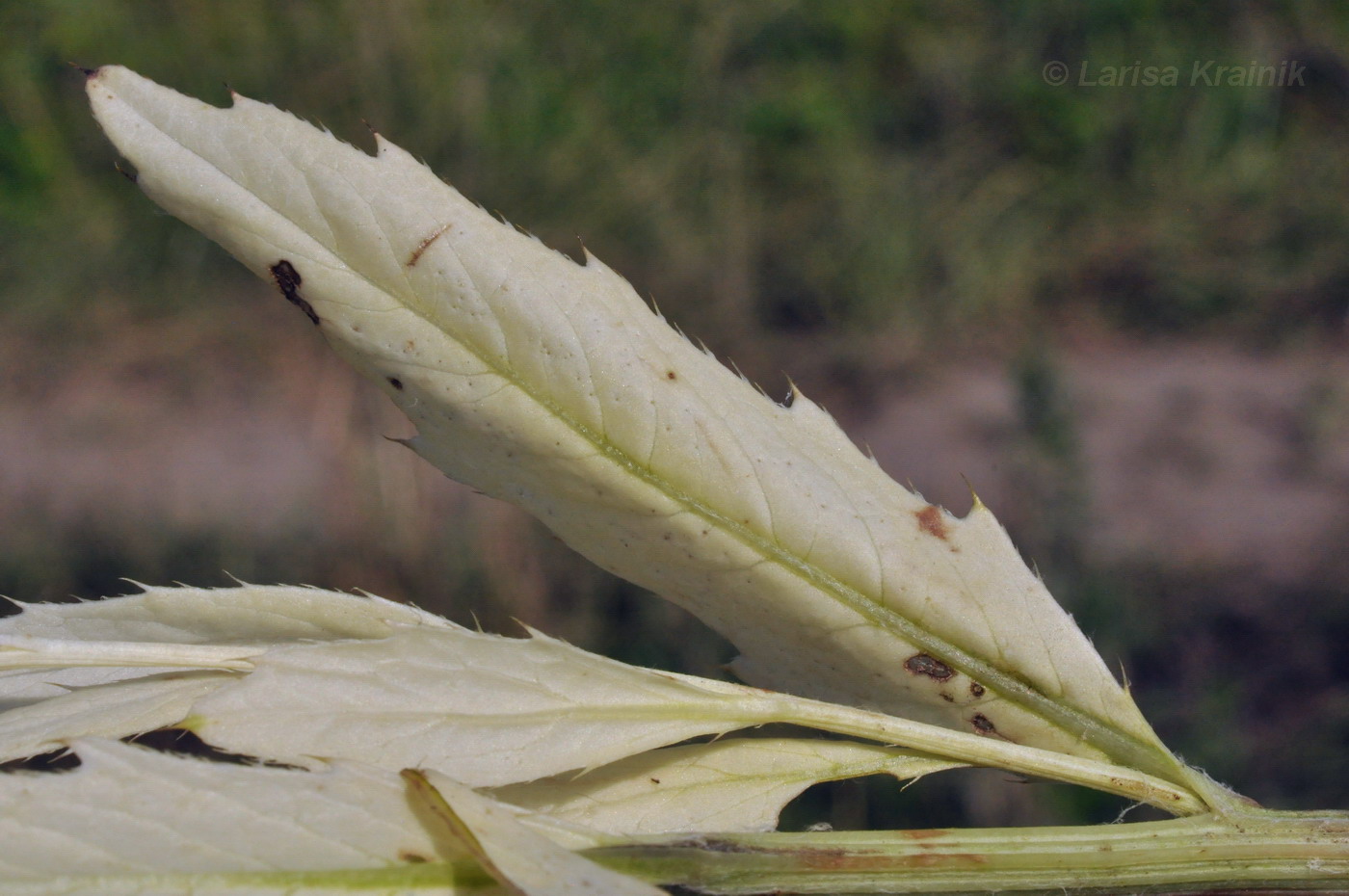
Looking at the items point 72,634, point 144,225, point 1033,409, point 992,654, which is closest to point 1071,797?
point 1033,409

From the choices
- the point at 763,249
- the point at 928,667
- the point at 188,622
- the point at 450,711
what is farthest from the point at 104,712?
the point at 763,249

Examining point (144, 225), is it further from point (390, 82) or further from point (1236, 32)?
point (1236, 32)

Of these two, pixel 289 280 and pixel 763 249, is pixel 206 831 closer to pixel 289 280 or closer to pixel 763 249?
pixel 289 280

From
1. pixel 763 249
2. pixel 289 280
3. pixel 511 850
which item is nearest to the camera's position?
pixel 511 850

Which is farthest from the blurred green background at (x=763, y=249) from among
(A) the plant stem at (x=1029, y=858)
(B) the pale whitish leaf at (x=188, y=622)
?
(A) the plant stem at (x=1029, y=858)

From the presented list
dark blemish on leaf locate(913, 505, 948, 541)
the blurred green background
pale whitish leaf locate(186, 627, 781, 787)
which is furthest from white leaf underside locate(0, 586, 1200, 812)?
the blurred green background

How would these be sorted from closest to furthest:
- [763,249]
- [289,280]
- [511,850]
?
1. [511,850]
2. [289,280]
3. [763,249]
